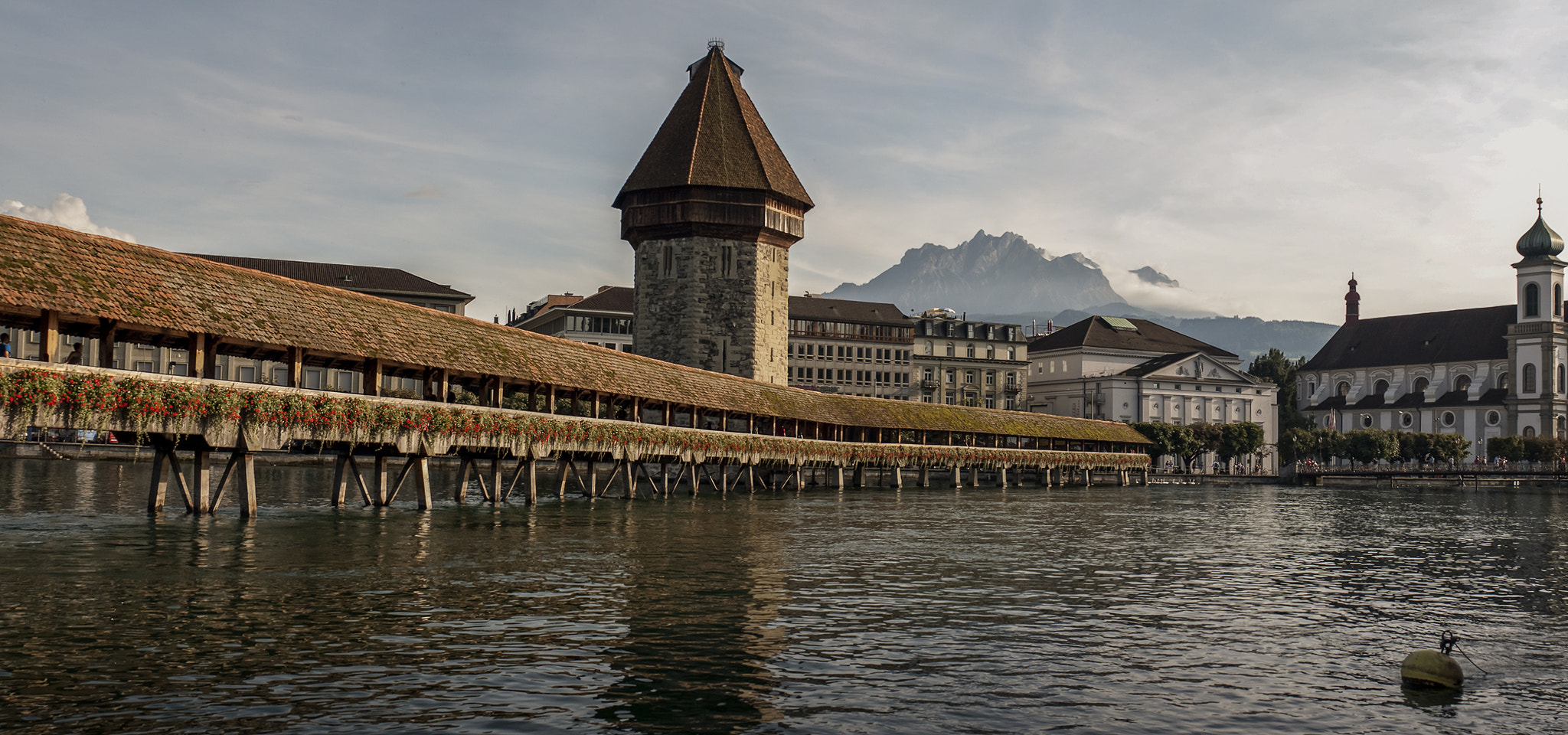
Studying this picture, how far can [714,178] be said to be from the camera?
6950cm

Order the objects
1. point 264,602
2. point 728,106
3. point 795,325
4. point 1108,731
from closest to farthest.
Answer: point 1108,731 < point 264,602 < point 728,106 < point 795,325

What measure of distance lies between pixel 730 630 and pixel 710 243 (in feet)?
181

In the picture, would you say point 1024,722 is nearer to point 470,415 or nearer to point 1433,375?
point 470,415

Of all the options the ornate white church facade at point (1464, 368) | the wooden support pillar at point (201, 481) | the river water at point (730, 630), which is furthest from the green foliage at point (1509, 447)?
the wooden support pillar at point (201, 481)

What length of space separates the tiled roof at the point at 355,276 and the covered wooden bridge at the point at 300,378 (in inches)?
2265

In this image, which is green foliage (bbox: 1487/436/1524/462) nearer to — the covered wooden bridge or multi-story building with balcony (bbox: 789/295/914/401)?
multi-story building with balcony (bbox: 789/295/914/401)

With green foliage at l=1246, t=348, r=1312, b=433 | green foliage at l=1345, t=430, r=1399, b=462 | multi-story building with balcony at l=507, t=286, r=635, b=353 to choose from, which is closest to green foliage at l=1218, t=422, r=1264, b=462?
green foliage at l=1345, t=430, r=1399, b=462

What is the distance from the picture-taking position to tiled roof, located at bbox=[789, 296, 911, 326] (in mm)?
123438

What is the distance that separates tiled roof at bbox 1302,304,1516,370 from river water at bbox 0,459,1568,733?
124008mm

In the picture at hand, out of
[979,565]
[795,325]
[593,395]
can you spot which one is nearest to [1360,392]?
[795,325]

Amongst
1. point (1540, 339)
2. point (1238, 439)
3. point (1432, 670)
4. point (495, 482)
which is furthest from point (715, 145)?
point (1540, 339)

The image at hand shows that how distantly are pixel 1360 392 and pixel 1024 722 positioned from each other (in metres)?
159

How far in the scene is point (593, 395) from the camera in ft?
146

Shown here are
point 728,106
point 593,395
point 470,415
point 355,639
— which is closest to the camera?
point 355,639
